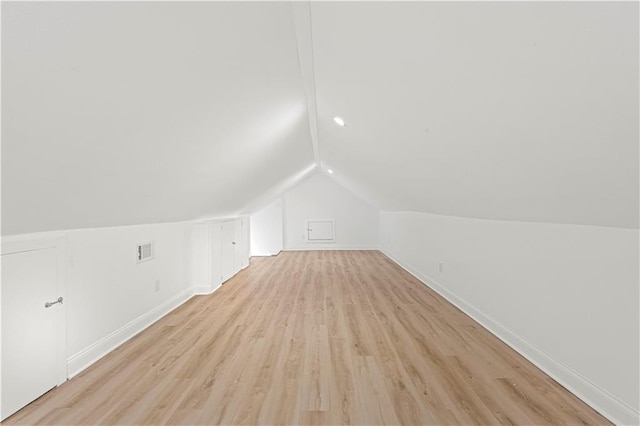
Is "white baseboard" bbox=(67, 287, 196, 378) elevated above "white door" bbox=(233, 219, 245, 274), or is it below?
below

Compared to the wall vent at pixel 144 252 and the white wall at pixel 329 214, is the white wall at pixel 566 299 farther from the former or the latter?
the white wall at pixel 329 214

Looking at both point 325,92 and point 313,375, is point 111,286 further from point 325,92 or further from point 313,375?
point 325,92

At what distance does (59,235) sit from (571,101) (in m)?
3.17

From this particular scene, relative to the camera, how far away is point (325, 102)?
303cm

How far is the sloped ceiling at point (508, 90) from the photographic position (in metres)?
1.07

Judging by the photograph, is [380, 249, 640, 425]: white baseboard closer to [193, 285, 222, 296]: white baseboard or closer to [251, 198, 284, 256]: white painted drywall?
[193, 285, 222, 296]: white baseboard

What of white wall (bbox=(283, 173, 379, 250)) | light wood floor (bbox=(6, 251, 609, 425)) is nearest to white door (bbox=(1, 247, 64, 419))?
light wood floor (bbox=(6, 251, 609, 425))

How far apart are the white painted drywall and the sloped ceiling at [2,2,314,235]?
6.46 metres

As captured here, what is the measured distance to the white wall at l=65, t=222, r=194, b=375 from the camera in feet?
8.70

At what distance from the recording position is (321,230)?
34.4 feet

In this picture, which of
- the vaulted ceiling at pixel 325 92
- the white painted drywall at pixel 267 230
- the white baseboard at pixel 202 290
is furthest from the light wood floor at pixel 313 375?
the white painted drywall at pixel 267 230

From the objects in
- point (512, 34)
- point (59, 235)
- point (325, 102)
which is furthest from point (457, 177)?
point (59, 235)

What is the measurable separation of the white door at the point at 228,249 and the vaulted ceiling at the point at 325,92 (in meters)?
2.89

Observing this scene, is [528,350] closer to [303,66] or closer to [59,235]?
[303,66]
